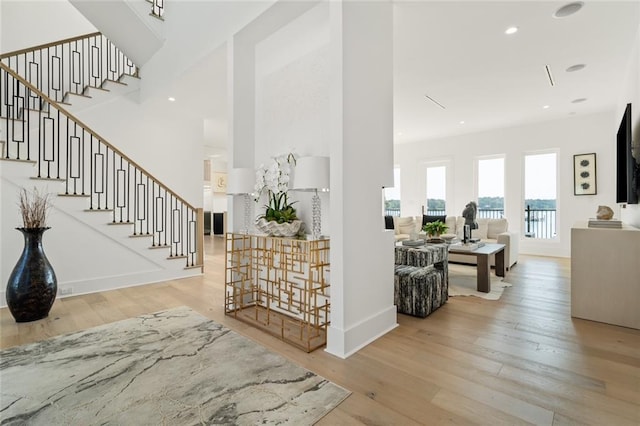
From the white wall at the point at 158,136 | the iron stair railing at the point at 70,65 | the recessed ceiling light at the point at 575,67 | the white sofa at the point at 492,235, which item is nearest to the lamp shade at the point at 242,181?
the white wall at the point at 158,136

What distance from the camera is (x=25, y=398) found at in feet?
5.71

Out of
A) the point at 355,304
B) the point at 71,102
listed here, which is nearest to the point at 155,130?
the point at 71,102

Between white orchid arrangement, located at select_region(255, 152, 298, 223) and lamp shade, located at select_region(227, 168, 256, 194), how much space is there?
7cm

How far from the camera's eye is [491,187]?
7816 mm

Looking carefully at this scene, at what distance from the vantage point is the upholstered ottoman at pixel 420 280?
3057 millimetres

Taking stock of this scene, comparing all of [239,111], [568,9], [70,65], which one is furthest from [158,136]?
[568,9]

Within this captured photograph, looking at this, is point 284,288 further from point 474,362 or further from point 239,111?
point 239,111

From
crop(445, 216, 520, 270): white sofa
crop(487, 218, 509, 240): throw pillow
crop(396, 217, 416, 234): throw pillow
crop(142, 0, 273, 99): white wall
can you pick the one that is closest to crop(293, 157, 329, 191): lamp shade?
crop(142, 0, 273, 99): white wall

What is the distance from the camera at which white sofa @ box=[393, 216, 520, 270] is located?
5.21 m

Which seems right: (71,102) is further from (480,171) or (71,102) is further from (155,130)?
(480,171)

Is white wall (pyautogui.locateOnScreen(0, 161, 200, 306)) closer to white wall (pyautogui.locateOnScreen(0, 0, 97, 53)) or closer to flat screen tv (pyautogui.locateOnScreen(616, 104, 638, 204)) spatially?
white wall (pyautogui.locateOnScreen(0, 0, 97, 53))

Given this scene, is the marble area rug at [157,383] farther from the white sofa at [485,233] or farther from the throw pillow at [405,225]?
the throw pillow at [405,225]

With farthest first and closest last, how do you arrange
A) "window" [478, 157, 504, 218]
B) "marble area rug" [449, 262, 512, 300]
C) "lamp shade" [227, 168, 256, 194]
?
"window" [478, 157, 504, 218]
"marble area rug" [449, 262, 512, 300]
"lamp shade" [227, 168, 256, 194]

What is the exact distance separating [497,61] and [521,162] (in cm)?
413
